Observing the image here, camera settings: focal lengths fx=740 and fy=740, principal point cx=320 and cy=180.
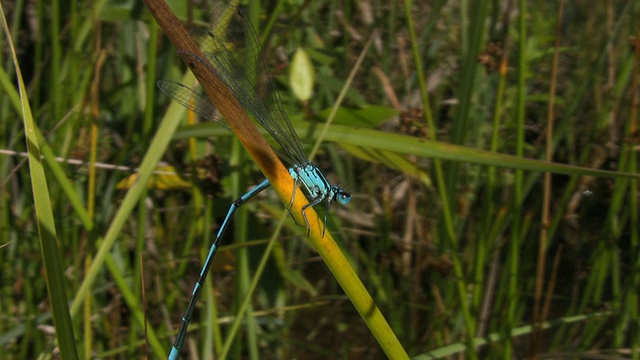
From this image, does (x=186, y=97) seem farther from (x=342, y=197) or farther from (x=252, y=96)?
(x=342, y=197)

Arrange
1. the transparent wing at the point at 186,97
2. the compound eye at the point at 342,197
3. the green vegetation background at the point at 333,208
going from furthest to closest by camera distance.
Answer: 1. the green vegetation background at the point at 333,208
2. the compound eye at the point at 342,197
3. the transparent wing at the point at 186,97

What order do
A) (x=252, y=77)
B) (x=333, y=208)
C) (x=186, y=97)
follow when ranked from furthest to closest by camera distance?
1. (x=333, y=208)
2. (x=252, y=77)
3. (x=186, y=97)

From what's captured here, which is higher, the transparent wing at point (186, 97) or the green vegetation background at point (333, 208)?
the transparent wing at point (186, 97)

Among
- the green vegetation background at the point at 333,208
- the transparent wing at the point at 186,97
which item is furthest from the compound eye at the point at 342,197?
the transparent wing at the point at 186,97

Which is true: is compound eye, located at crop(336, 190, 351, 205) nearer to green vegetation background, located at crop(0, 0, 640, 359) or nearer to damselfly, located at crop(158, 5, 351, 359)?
damselfly, located at crop(158, 5, 351, 359)

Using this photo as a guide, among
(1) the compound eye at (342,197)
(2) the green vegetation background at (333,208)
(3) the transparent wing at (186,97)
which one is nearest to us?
(3) the transparent wing at (186,97)

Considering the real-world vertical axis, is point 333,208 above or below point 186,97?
below

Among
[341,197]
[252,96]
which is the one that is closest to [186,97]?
[252,96]

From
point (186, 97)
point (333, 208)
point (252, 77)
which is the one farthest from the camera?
point (333, 208)

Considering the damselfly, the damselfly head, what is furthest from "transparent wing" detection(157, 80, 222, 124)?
the damselfly head

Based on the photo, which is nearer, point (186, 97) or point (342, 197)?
point (186, 97)

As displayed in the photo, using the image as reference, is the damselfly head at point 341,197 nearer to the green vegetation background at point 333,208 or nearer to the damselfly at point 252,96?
the damselfly at point 252,96
